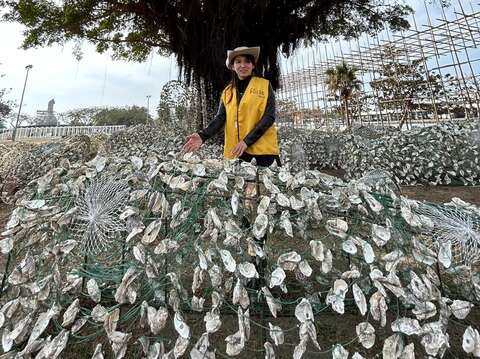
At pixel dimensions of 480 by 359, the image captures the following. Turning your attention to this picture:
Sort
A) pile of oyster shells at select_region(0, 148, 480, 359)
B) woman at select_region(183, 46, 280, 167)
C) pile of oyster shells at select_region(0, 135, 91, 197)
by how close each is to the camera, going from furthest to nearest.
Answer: pile of oyster shells at select_region(0, 135, 91, 197)
woman at select_region(183, 46, 280, 167)
pile of oyster shells at select_region(0, 148, 480, 359)

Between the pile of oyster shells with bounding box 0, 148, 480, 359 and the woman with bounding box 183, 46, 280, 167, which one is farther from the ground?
the woman with bounding box 183, 46, 280, 167

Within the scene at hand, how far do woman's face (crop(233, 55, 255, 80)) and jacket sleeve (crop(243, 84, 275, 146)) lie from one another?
7.7 inches

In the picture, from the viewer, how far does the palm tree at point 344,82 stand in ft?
64.2

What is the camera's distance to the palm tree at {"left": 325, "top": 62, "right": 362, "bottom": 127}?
19.6m

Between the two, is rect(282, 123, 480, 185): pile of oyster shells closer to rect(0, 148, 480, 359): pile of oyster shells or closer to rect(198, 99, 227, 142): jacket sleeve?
rect(198, 99, 227, 142): jacket sleeve

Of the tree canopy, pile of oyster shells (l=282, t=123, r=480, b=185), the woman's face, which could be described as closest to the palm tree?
the tree canopy

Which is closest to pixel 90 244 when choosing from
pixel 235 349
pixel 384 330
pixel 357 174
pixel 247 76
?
pixel 235 349

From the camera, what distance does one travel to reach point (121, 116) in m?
41.8

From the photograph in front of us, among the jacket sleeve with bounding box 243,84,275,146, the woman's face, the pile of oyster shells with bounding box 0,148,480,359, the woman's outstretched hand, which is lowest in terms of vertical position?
the pile of oyster shells with bounding box 0,148,480,359

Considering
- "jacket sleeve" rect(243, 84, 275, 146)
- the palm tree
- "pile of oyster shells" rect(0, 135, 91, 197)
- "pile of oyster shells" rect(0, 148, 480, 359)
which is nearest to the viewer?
"pile of oyster shells" rect(0, 148, 480, 359)

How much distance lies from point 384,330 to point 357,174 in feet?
14.2

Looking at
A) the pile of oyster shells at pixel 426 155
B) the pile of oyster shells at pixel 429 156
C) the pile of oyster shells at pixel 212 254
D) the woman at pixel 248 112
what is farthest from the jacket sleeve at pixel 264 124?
the pile of oyster shells at pixel 429 156

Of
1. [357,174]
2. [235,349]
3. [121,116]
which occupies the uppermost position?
[121,116]

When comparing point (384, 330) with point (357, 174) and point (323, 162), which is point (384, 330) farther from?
point (323, 162)
